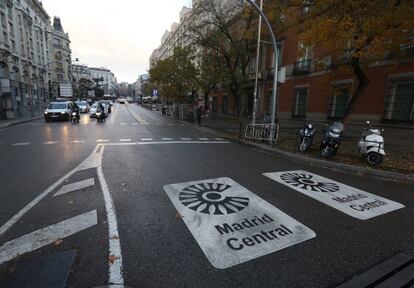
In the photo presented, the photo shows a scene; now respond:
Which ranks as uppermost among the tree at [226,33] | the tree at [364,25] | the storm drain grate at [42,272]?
the tree at [226,33]

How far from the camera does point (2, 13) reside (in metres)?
31.3

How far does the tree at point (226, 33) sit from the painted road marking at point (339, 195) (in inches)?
515

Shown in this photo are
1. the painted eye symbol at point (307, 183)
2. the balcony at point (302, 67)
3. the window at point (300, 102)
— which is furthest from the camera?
the window at point (300, 102)

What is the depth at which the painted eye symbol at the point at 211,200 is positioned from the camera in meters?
4.09

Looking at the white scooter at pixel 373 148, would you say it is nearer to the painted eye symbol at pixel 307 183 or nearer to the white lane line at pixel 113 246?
the painted eye symbol at pixel 307 183

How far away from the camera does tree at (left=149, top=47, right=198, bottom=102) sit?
2672cm

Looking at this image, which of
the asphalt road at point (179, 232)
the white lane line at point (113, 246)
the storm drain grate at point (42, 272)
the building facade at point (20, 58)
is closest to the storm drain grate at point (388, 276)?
the asphalt road at point (179, 232)

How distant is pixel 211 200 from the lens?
449 cm

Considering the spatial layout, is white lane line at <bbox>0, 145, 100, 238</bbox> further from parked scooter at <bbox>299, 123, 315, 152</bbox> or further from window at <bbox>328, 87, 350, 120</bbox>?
window at <bbox>328, 87, 350, 120</bbox>

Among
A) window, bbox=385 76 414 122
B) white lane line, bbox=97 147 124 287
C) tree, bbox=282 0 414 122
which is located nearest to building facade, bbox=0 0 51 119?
white lane line, bbox=97 147 124 287

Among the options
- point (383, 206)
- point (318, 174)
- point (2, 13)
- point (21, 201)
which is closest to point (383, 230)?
point (383, 206)

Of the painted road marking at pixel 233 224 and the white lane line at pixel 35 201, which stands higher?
the painted road marking at pixel 233 224

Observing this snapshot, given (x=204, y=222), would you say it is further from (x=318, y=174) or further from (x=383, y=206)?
(x=318, y=174)

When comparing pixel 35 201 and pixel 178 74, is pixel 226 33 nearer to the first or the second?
pixel 178 74
